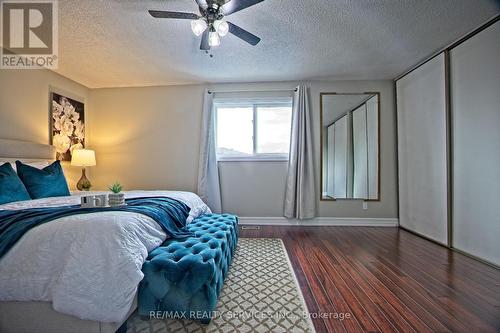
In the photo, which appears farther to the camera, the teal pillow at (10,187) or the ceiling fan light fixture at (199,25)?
the teal pillow at (10,187)

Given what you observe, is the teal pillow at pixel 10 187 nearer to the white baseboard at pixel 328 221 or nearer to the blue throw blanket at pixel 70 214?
the blue throw blanket at pixel 70 214

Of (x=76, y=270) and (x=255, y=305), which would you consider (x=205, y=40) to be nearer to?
(x=76, y=270)

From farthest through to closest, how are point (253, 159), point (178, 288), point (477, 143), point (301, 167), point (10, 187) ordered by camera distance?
point (253, 159), point (301, 167), point (477, 143), point (10, 187), point (178, 288)

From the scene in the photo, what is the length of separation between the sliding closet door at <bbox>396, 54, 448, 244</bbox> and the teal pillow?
15.3ft

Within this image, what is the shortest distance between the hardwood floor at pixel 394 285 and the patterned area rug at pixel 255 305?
0.12 meters

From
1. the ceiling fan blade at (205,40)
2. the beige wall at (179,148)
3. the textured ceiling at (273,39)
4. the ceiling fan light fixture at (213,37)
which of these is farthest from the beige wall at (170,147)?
the ceiling fan light fixture at (213,37)

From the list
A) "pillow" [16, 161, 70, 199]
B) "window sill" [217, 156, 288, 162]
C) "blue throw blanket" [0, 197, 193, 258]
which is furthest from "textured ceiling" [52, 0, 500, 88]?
"blue throw blanket" [0, 197, 193, 258]

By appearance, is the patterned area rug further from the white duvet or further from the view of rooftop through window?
the view of rooftop through window

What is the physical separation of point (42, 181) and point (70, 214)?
144cm

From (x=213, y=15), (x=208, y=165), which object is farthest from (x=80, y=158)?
(x=213, y=15)

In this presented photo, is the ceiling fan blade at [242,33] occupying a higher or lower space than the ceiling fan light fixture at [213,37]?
higher

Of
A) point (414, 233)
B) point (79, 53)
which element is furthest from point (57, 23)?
point (414, 233)

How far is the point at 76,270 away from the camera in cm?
124

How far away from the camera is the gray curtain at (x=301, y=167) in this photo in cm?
384
